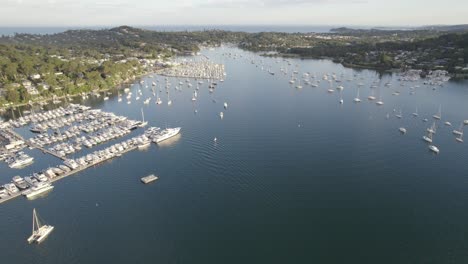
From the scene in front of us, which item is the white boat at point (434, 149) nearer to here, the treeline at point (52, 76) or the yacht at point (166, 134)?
the yacht at point (166, 134)

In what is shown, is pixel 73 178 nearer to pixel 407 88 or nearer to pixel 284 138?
pixel 284 138

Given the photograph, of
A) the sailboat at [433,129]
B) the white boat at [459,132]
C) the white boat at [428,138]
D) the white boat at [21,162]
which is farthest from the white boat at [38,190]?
the white boat at [459,132]

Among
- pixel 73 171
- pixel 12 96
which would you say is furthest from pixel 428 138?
pixel 12 96

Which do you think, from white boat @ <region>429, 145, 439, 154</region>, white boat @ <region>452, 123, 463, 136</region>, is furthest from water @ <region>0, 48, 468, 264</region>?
white boat @ <region>452, 123, 463, 136</region>

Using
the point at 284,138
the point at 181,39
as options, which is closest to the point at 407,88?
the point at 284,138

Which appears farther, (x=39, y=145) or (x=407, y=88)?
(x=407, y=88)

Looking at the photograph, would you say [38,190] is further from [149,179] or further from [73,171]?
[149,179]
